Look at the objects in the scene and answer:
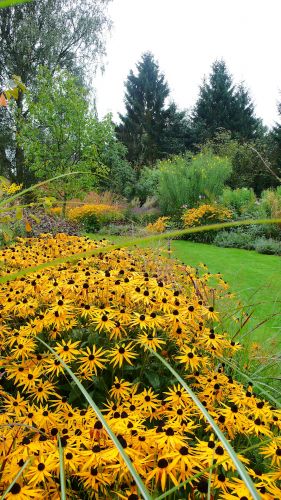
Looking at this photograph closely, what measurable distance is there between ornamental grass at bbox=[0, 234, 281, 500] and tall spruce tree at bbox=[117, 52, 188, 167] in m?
27.8

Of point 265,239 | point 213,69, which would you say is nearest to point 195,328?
point 265,239

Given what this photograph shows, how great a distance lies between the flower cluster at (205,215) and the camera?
36.2ft

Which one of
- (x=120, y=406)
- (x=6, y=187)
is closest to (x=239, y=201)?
(x=6, y=187)

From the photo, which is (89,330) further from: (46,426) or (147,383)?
(46,426)

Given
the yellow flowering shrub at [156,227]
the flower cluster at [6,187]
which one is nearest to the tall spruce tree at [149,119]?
the yellow flowering shrub at [156,227]

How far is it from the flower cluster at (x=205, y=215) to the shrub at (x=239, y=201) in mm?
514

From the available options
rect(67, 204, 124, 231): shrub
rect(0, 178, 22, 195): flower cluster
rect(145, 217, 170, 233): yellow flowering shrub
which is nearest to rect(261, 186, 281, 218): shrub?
rect(145, 217, 170, 233): yellow flowering shrub

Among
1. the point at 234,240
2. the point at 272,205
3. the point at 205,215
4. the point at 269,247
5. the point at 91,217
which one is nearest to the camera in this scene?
the point at 269,247

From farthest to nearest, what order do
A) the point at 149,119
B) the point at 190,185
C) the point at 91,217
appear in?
1. the point at 149,119
2. the point at 91,217
3. the point at 190,185

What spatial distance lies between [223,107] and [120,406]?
31013 millimetres

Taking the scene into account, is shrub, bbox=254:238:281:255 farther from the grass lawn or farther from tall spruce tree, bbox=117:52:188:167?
tall spruce tree, bbox=117:52:188:167

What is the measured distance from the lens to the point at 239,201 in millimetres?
12133

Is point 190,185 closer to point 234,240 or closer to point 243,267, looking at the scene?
point 234,240

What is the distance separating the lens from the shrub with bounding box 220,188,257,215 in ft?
38.3
